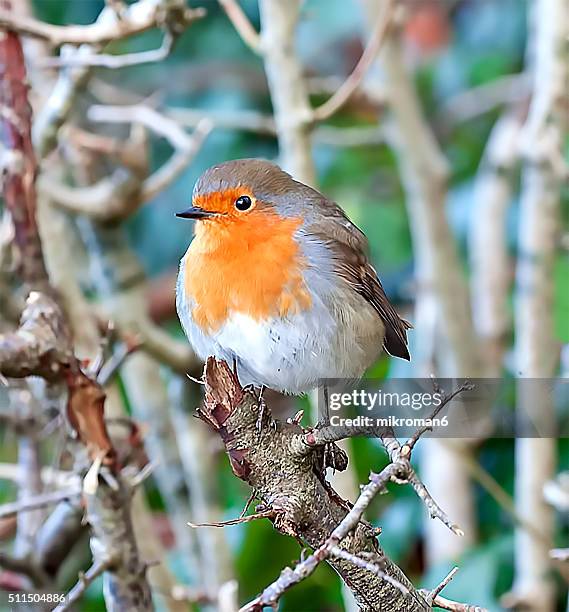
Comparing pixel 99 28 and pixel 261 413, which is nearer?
pixel 261 413

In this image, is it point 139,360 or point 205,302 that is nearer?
point 205,302

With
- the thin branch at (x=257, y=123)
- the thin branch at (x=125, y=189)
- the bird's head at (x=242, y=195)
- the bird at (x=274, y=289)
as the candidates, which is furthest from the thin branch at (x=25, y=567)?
the thin branch at (x=257, y=123)

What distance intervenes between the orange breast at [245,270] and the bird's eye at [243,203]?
1cm

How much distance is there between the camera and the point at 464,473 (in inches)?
86.8

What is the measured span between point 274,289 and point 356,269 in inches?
6.7

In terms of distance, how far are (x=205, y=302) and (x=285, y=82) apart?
0.67 meters

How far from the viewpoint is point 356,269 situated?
51.6 inches

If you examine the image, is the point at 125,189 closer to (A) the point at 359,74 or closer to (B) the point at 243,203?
(A) the point at 359,74

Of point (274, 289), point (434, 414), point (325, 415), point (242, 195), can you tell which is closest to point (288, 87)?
point (242, 195)

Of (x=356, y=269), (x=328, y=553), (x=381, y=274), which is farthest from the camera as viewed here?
(x=381, y=274)

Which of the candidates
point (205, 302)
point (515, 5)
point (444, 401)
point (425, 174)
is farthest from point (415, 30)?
point (444, 401)

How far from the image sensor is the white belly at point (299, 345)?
46.2 inches

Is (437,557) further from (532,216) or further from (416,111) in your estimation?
(416,111)

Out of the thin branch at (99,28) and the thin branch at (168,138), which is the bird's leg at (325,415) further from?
the thin branch at (168,138)
